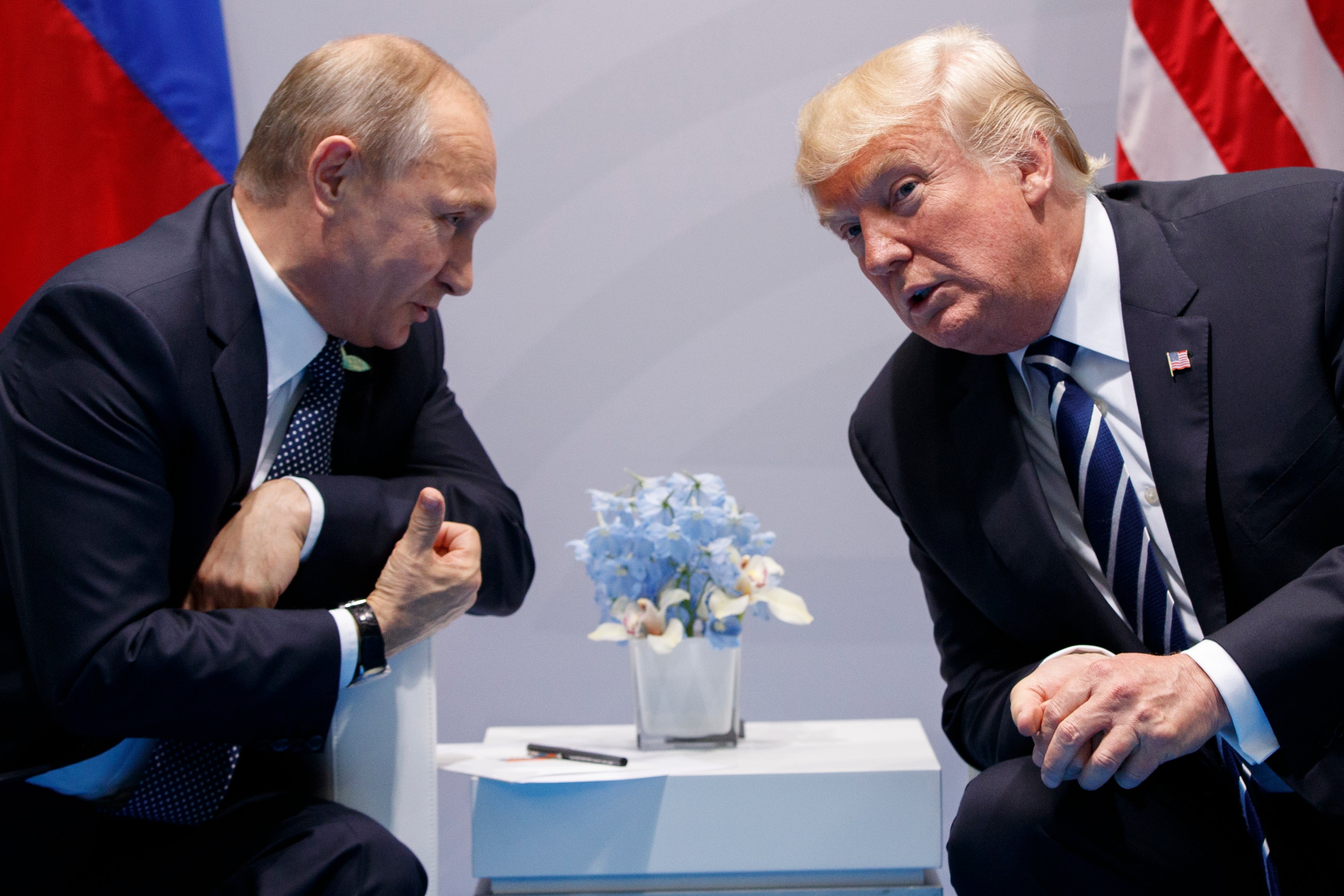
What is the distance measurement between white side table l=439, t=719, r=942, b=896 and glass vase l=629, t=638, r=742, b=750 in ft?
0.69

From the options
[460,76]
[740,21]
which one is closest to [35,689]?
[460,76]

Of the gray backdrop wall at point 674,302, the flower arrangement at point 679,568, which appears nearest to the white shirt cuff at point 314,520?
the flower arrangement at point 679,568

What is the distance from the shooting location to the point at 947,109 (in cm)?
162

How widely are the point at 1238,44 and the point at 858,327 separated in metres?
0.97

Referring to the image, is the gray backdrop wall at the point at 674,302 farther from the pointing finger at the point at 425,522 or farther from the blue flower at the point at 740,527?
the pointing finger at the point at 425,522

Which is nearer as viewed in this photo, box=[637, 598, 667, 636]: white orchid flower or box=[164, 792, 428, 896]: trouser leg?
box=[164, 792, 428, 896]: trouser leg

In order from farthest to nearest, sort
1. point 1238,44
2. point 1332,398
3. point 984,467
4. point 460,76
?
point 1238,44, point 460,76, point 984,467, point 1332,398

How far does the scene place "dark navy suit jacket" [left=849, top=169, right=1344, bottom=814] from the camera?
4.46 ft

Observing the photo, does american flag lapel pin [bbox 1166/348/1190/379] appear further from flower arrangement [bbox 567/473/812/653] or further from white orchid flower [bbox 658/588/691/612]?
white orchid flower [bbox 658/588/691/612]

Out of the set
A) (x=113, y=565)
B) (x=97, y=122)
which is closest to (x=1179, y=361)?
(x=113, y=565)

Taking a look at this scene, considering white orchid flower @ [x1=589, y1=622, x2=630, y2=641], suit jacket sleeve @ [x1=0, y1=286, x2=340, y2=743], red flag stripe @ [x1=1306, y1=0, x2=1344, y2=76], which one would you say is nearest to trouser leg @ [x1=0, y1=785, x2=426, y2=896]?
suit jacket sleeve @ [x1=0, y1=286, x2=340, y2=743]

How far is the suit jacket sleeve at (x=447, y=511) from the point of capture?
1.69 meters

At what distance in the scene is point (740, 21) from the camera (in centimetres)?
281

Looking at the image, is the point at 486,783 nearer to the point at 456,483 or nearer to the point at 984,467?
the point at 456,483
